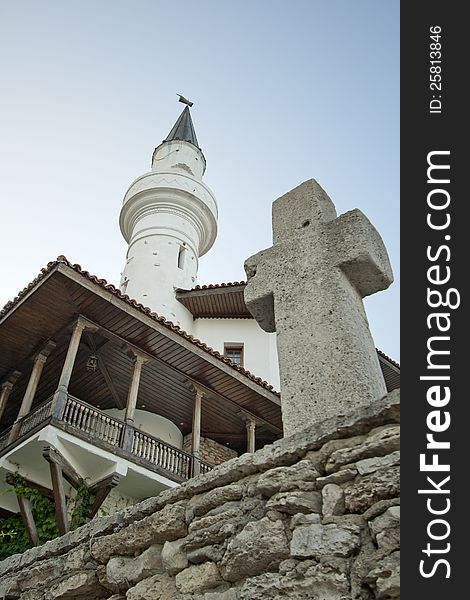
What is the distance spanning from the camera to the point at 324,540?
84.1 inches

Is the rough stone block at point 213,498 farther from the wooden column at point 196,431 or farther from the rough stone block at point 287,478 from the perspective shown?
the wooden column at point 196,431

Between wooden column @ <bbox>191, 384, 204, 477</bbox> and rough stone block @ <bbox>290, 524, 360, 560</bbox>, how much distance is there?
898 centimetres

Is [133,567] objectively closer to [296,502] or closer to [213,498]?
[213,498]

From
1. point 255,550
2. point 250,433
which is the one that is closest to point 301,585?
point 255,550

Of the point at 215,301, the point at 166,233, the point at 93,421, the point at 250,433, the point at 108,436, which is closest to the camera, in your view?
the point at 93,421

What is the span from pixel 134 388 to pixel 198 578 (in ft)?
27.2

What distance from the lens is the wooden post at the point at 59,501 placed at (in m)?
9.10

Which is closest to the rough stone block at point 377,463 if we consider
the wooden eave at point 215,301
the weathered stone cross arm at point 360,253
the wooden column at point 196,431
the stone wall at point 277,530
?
the stone wall at point 277,530

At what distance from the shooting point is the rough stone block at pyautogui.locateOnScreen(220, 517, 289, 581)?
227cm

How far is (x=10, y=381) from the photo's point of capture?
11.9 meters

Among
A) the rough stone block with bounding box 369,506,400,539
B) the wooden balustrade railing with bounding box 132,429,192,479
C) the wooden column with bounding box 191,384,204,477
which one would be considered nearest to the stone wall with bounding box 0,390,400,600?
the rough stone block with bounding box 369,506,400,539

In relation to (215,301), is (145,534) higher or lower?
lower

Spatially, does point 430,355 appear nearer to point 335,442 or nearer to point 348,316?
point 335,442

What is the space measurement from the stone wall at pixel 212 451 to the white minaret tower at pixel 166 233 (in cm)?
355
